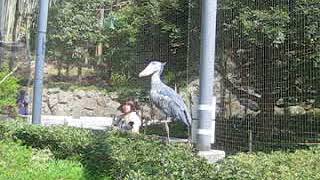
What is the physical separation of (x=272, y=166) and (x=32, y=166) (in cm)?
222

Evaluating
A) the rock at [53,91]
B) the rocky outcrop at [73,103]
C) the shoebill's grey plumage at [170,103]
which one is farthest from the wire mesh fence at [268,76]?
the rock at [53,91]

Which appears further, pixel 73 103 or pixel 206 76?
pixel 73 103

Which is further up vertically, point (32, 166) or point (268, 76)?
point (268, 76)

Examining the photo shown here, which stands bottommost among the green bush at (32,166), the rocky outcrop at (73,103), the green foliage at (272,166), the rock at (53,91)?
the green bush at (32,166)

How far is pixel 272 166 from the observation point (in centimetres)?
366

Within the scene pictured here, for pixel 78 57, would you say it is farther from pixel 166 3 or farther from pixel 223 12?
pixel 223 12

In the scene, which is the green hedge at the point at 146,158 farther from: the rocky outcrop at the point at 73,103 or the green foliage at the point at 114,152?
the rocky outcrop at the point at 73,103

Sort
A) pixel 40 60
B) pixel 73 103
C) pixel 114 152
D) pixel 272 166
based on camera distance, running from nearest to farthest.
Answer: pixel 272 166, pixel 114 152, pixel 40 60, pixel 73 103

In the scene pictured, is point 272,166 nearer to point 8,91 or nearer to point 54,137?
point 54,137

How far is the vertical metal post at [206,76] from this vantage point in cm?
421

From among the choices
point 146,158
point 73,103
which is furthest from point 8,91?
point 146,158

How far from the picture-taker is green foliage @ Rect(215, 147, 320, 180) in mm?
3125

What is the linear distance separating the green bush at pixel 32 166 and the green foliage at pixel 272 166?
1.56m

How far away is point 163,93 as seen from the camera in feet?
17.9
